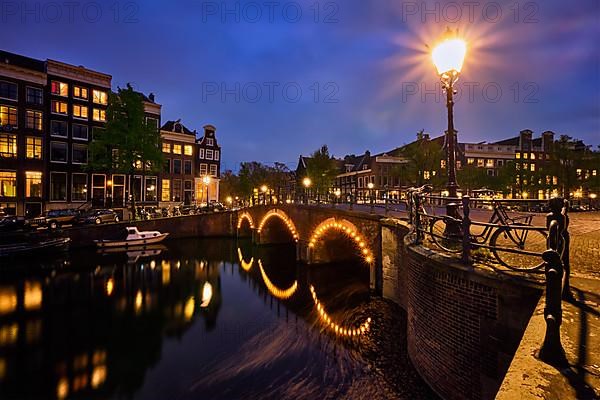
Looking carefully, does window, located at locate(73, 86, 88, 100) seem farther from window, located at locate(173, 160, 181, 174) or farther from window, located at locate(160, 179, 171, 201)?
window, located at locate(160, 179, 171, 201)

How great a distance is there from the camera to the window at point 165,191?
46.0 m

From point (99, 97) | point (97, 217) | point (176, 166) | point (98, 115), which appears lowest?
point (97, 217)

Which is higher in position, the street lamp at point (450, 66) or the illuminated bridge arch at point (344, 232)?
the street lamp at point (450, 66)

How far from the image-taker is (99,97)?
39.8 m

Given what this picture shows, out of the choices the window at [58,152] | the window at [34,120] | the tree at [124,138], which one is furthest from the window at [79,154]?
the tree at [124,138]

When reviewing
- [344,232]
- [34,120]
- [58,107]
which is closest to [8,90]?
[34,120]

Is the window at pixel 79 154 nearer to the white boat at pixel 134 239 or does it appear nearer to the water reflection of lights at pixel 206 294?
the white boat at pixel 134 239

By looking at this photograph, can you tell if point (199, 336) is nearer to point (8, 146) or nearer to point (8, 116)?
point (8, 146)

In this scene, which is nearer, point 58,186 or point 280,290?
point 280,290

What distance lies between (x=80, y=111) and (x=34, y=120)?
4.76 metres

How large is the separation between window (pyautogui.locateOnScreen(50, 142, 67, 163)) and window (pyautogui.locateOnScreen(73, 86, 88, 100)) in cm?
609

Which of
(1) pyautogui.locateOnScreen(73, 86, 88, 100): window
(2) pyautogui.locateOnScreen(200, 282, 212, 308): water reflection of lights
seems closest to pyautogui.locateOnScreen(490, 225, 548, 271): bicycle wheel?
(2) pyautogui.locateOnScreen(200, 282, 212, 308): water reflection of lights

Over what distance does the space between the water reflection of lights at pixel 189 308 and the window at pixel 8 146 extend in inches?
1257

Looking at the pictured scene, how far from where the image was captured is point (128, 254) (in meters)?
25.5
